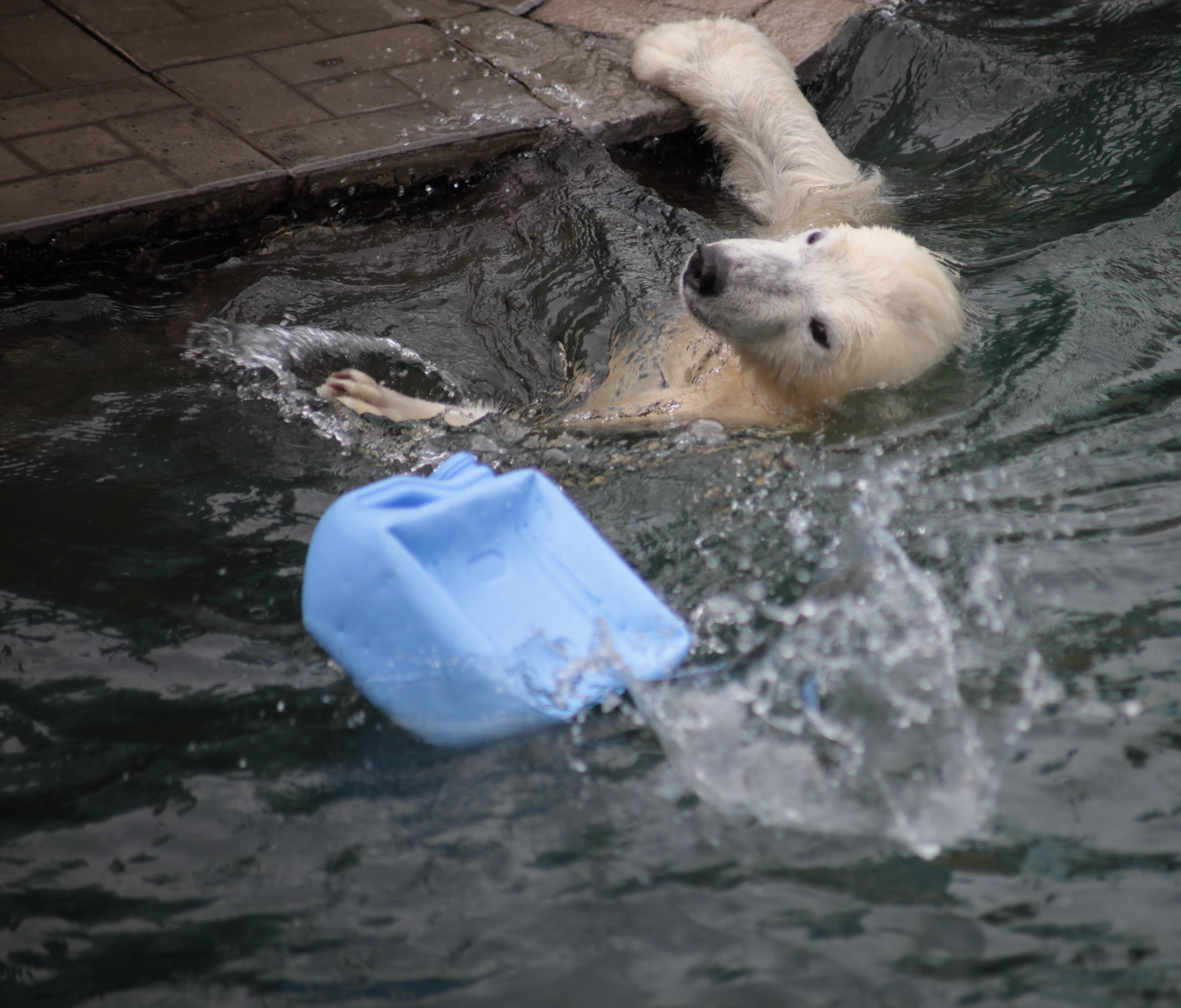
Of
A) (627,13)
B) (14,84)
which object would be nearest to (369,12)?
(627,13)

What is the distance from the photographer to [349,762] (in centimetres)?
205

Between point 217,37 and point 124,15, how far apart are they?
17.3 inches

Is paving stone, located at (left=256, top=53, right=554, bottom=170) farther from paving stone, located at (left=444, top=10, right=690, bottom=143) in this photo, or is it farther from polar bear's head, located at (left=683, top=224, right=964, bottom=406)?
polar bear's head, located at (left=683, top=224, right=964, bottom=406)

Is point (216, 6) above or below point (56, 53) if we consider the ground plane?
above

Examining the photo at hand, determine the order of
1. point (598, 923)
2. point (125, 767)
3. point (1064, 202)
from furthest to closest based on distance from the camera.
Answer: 1. point (1064, 202)
2. point (125, 767)
3. point (598, 923)

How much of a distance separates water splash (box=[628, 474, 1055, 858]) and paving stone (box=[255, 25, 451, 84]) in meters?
3.27

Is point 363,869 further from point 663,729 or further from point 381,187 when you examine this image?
point 381,187

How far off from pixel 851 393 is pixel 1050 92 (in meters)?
2.48

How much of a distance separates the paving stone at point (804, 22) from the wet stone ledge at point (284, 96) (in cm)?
1

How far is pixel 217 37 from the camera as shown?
15.4 ft

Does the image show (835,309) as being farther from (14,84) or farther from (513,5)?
(14,84)

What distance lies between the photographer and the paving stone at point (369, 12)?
194 inches

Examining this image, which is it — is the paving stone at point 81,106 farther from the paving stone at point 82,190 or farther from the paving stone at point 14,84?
the paving stone at point 82,190

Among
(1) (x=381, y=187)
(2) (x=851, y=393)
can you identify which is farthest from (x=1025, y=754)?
(1) (x=381, y=187)
